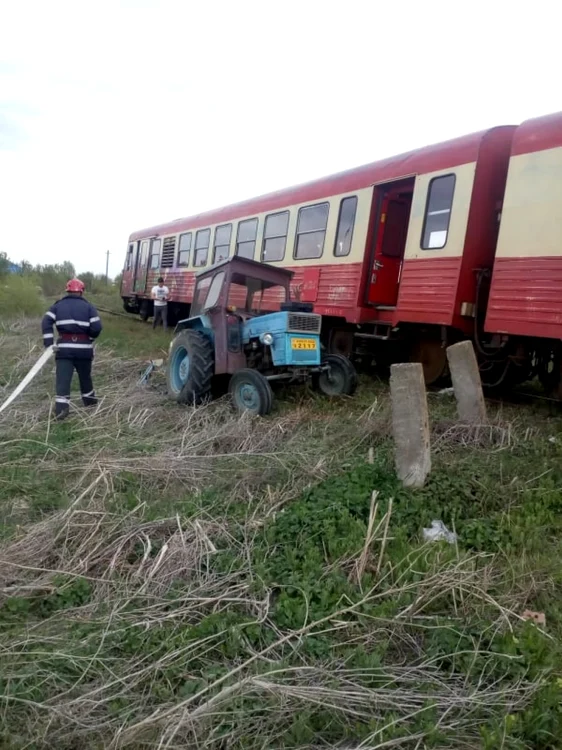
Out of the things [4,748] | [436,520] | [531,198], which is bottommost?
[4,748]

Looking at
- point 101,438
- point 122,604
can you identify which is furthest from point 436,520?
point 101,438

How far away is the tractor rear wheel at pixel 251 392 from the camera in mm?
6078

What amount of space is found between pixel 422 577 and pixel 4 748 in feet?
6.69

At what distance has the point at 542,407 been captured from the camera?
7.02 metres

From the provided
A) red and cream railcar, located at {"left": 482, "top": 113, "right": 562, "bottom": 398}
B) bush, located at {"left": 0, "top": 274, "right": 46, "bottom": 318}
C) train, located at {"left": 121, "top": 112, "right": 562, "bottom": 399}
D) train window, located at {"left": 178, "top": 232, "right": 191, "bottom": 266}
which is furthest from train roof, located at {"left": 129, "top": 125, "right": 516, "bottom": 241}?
bush, located at {"left": 0, "top": 274, "right": 46, "bottom": 318}

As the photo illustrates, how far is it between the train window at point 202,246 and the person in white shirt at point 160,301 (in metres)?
1.59

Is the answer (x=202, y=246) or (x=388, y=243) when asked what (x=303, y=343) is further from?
(x=202, y=246)

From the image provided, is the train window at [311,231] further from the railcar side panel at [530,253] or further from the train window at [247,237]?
the railcar side panel at [530,253]

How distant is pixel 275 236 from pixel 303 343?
4.95m

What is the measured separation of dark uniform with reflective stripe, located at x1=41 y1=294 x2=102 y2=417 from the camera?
6.66 m

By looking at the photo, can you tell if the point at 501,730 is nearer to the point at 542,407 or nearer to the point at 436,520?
the point at 436,520

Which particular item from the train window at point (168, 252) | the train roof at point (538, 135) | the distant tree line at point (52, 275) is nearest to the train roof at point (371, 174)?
the train roof at point (538, 135)

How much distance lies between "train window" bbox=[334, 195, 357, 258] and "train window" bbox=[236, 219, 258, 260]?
280 cm

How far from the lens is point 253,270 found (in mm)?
6965
